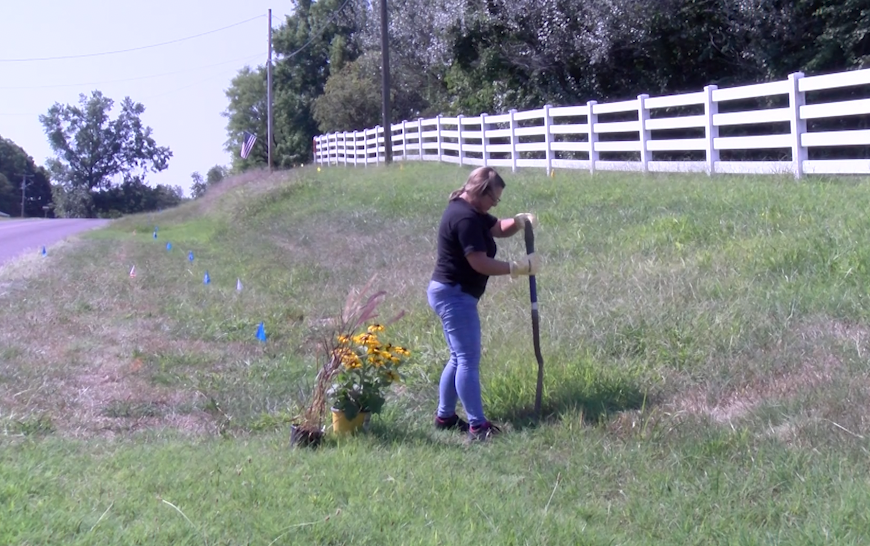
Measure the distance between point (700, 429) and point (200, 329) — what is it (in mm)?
5788

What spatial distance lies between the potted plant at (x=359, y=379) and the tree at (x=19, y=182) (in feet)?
293

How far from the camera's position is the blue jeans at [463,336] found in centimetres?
600

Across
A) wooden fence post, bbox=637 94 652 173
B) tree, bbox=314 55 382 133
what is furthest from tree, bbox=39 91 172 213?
wooden fence post, bbox=637 94 652 173

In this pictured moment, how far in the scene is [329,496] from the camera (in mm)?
4723

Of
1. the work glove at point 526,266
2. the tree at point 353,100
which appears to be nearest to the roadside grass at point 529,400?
the work glove at point 526,266

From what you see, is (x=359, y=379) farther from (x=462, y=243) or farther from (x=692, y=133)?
(x=692, y=133)

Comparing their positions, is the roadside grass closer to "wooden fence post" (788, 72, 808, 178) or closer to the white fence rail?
"wooden fence post" (788, 72, 808, 178)

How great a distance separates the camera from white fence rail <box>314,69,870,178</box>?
12.2 metres

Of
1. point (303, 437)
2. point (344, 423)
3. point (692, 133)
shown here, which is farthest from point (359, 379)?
point (692, 133)

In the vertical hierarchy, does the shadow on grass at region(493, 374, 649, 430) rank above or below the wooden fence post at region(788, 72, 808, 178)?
below

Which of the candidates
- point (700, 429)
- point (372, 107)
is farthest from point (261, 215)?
point (372, 107)

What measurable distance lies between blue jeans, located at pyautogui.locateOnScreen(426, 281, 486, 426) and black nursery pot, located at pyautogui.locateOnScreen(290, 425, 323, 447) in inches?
35.1

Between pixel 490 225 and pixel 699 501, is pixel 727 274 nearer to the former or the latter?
pixel 490 225

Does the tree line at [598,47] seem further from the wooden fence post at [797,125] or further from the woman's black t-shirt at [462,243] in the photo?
the woman's black t-shirt at [462,243]
